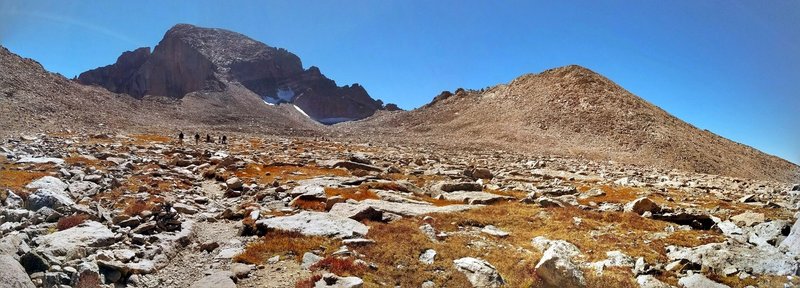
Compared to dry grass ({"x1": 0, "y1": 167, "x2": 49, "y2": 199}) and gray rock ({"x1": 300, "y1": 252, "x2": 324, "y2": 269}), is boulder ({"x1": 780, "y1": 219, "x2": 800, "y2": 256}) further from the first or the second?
dry grass ({"x1": 0, "y1": 167, "x2": 49, "y2": 199})

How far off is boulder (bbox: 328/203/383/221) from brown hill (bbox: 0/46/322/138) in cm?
4078

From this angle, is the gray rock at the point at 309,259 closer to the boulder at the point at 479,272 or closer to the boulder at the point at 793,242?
the boulder at the point at 479,272

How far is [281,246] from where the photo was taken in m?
15.5

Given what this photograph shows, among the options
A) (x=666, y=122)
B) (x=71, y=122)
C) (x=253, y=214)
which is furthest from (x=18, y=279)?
(x=666, y=122)

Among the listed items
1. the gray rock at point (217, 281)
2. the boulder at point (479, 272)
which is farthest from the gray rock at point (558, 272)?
the gray rock at point (217, 281)

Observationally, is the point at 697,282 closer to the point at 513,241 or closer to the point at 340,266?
the point at 513,241

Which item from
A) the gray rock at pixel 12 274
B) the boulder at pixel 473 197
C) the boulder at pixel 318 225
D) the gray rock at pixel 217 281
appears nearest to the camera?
the gray rock at pixel 12 274

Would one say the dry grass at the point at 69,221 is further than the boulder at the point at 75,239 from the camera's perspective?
Yes

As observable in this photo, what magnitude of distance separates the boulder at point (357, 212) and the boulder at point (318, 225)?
0.65 metres

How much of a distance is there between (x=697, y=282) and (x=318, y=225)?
40.4 ft

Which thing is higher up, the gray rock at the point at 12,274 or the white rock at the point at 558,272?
the white rock at the point at 558,272

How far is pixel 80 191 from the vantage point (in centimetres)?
1995

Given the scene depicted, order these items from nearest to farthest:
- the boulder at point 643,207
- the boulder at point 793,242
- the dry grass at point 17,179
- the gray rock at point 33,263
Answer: the gray rock at point 33,263, the boulder at point 793,242, the dry grass at point 17,179, the boulder at point 643,207

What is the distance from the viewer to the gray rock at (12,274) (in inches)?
357
